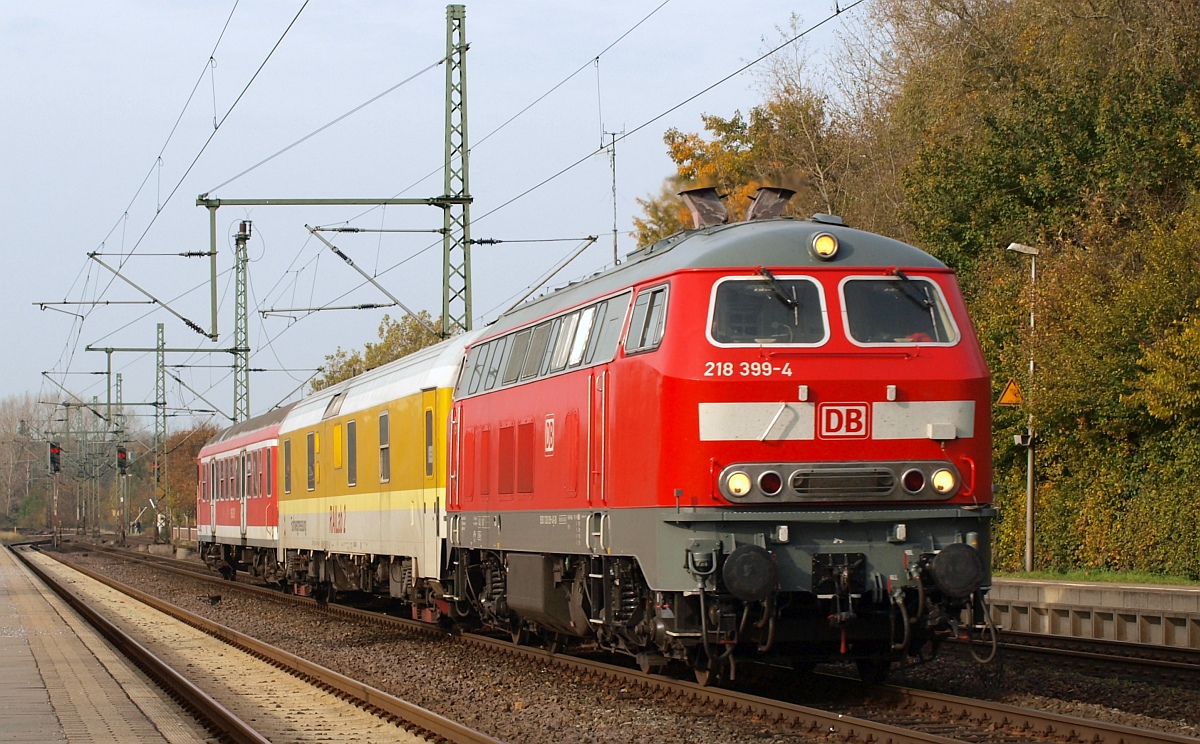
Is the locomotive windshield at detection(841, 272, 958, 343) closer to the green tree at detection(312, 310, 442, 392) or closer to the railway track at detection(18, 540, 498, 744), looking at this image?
the railway track at detection(18, 540, 498, 744)

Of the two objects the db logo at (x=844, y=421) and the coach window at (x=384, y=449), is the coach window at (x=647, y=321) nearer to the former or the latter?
the db logo at (x=844, y=421)

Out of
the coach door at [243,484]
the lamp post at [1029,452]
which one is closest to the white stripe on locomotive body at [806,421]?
the lamp post at [1029,452]

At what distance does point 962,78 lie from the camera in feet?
129

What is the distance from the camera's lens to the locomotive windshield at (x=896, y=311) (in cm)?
1153

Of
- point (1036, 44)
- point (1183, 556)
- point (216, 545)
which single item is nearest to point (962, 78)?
point (1036, 44)

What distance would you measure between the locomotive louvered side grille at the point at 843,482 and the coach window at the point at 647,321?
1578 mm

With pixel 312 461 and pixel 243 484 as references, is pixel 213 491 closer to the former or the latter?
pixel 243 484

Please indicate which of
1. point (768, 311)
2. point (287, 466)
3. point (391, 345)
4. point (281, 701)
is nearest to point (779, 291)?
point (768, 311)

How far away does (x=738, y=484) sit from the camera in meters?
10.9

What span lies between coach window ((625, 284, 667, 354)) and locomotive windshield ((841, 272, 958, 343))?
1.44 meters

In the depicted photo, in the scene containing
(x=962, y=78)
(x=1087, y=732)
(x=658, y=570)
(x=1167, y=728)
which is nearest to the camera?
(x=1087, y=732)

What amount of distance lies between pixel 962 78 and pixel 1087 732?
32032mm

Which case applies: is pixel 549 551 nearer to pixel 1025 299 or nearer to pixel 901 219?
pixel 1025 299

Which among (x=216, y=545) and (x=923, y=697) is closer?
(x=923, y=697)
